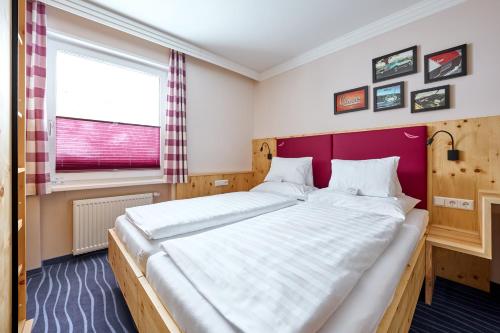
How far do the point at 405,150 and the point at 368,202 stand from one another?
0.78m

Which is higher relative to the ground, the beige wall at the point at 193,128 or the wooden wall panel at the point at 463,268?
the beige wall at the point at 193,128

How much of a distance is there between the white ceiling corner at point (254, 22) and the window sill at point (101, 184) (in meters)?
1.59

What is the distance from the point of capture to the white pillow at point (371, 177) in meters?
1.84

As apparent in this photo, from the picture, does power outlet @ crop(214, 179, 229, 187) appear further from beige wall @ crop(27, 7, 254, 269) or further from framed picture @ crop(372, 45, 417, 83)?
framed picture @ crop(372, 45, 417, 83)

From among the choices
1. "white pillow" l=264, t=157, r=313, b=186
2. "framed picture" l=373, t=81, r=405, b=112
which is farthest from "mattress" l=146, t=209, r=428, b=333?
"framed picture" l=373, t=81, r=405, b=112

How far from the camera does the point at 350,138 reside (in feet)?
7.89

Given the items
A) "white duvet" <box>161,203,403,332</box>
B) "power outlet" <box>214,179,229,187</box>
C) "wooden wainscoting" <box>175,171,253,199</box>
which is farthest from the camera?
"power outlet" <box>214,179,229,187</box>

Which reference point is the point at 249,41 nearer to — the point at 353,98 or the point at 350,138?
the point at 353,98

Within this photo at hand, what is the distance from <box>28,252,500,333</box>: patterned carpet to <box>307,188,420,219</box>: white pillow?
2.32 ft

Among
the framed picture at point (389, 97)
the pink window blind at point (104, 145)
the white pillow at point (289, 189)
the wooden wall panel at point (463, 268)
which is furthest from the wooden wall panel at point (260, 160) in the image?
the wooden wall panel at point (463, 268)

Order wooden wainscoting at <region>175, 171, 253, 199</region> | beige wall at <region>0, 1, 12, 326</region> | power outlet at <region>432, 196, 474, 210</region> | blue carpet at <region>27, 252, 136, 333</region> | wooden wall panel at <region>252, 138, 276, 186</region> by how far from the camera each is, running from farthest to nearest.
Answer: wooden wall panel at <region>252, 138, 276, 186</region> → wooden wainscoting at <region>175, 171, 253, 199</region> → power outlet at <region>432, 196, 474, 210</region> → blue carpet at <region>27, 252, 136, 333</region> → beige wall at <region>0, 1, 12, 326</region>

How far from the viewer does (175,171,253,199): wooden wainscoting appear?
2795 mm

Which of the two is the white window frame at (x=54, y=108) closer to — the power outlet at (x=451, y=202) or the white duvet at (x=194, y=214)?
the white duvet at (x=194, y=214)

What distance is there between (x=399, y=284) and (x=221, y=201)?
1452mm
